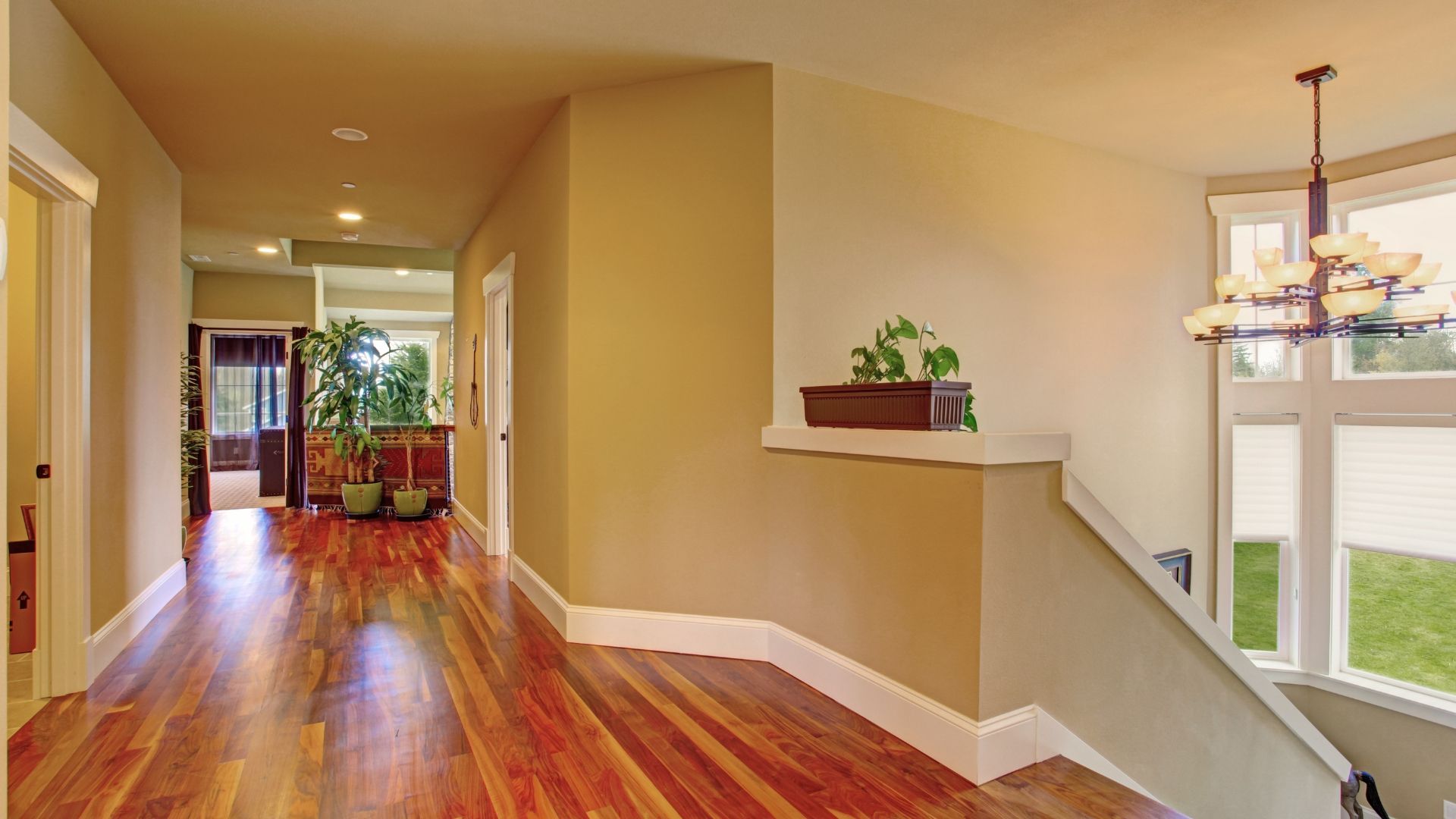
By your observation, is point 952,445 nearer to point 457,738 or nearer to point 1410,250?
point 457,738

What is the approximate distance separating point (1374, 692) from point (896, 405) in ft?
14.8

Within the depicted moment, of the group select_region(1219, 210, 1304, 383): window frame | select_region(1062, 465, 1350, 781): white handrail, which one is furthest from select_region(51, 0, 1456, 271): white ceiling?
select_region(1062, 465, 1350, 781): white handrail

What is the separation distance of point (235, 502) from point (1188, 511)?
946 centimetres

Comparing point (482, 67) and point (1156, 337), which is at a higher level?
point (482, 67)

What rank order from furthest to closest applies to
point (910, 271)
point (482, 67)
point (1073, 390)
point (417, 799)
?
point (1073, 390), point (910, 271), point (482, 67), point (417, 799)

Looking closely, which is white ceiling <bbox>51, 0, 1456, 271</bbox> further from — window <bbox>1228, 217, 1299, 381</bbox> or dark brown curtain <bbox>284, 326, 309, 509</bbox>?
dark brown curtain <bbox>284, 326, 309, 509</bbox>

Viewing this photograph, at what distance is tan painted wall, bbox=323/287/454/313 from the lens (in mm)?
11023

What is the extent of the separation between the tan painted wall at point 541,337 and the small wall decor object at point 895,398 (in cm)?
136

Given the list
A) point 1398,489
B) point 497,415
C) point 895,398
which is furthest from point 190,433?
point 1398,489

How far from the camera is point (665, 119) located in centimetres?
354

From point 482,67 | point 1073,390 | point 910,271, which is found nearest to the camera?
point 482,67

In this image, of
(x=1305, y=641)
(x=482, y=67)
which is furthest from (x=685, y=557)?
(x=1305, y=641)

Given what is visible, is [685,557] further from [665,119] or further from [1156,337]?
[1156,337]

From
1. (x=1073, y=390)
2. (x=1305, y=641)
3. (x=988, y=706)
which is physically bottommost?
(x=1305, y=641)
